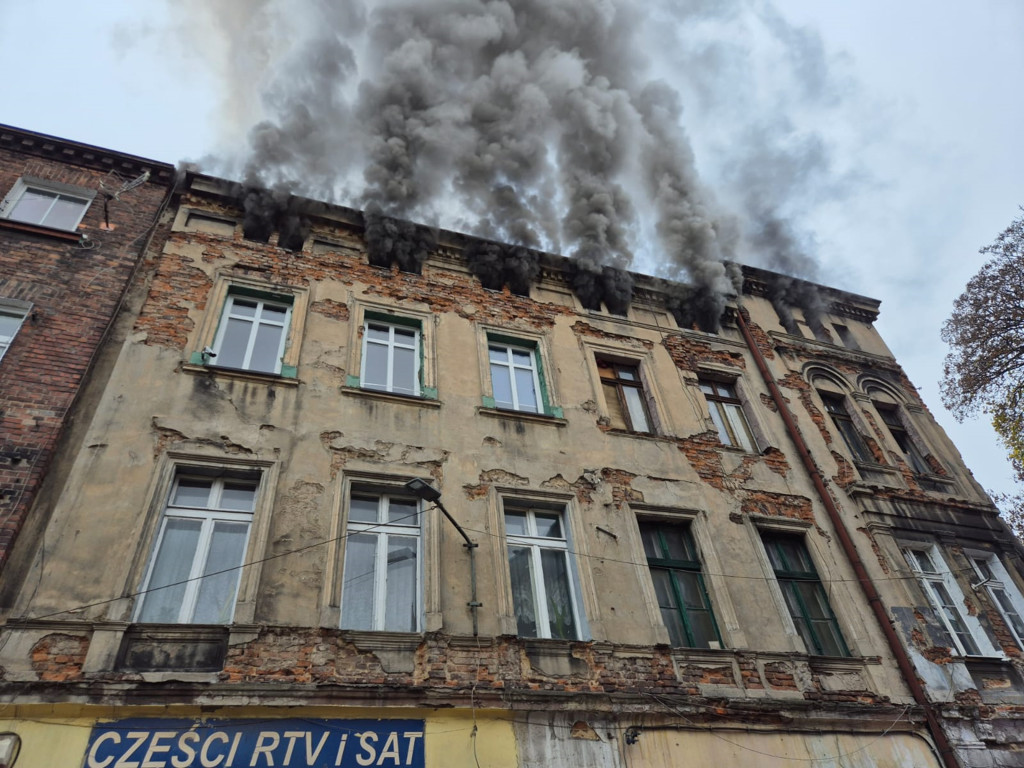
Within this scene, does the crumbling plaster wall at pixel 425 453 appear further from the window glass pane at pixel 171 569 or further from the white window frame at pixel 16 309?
the white window frame at pixel 16 309

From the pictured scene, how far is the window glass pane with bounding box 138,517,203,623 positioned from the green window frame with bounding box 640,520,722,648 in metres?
5.51

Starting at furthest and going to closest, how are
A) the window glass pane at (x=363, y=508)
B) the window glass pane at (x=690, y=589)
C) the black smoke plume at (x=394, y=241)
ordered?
the black smoke plume at (x=394, y=241)
the window glass pane at (x=690, y=589)
the window glass pane at (x=363, y=508)

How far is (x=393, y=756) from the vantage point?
19.4ft

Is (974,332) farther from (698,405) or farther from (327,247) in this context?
(327,247)

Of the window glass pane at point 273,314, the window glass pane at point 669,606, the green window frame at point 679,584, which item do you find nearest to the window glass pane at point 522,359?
the green window frame at point 679,584

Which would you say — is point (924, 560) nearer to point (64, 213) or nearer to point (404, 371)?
point (404, 371)

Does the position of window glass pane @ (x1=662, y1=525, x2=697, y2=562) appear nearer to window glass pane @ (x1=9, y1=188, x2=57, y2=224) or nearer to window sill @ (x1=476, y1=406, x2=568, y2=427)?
window sill @ (x1=476, y1=406, x2=568, y2=427)

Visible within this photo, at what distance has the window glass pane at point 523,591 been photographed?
7430 millimetres

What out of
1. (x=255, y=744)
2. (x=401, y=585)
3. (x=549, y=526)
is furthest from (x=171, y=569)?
(x=549, y=526)

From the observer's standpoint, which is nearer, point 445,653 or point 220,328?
point 445,653

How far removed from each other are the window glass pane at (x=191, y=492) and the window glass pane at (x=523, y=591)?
3634 millimetres

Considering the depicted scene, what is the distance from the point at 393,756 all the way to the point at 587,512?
3833 millimetres

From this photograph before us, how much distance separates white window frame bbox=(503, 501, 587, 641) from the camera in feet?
24.9

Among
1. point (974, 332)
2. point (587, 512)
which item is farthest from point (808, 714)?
point (974, 332)
